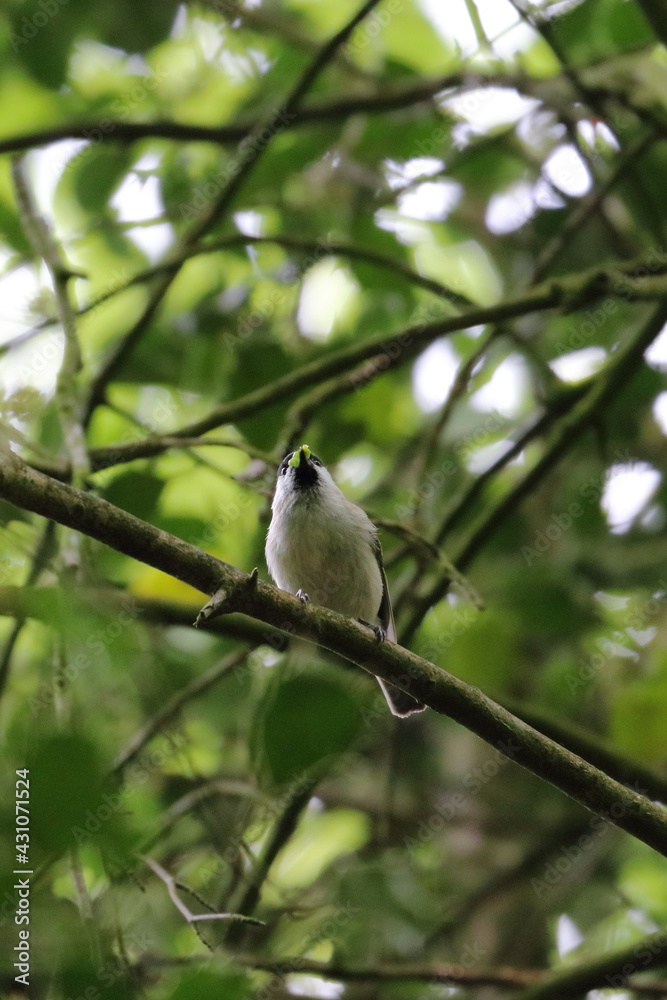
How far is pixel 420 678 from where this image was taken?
2.38 metres

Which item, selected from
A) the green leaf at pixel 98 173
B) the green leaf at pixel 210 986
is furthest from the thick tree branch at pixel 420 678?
the green leaf at pixel 98 173

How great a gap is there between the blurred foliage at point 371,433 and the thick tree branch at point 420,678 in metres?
0.81

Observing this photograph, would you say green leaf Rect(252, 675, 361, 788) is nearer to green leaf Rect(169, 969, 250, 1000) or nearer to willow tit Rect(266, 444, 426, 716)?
green leaf Rect(169, 969, 250, 1000)

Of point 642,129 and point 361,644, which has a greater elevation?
point 642,129

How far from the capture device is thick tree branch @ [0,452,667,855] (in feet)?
7.09

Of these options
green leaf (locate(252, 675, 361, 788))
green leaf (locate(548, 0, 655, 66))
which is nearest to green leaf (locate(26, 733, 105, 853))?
green leaf (locate(252, 675, 361, 788))

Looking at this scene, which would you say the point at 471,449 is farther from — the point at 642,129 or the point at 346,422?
the point at 642,129

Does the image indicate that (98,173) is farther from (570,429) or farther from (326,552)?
(570,429)

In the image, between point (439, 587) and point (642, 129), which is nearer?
point (439, 587)

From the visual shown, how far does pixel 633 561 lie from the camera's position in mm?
4367

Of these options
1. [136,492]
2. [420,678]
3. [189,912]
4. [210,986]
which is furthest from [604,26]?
[210,986]

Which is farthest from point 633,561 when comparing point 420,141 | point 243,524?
point 420,141

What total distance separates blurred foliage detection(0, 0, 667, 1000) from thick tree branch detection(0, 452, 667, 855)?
811 millimetres

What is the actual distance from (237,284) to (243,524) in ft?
4.40
